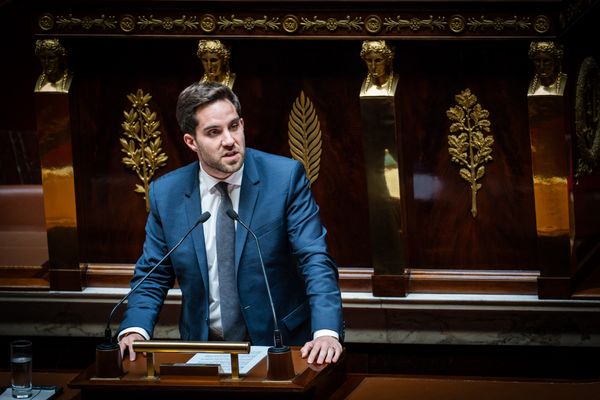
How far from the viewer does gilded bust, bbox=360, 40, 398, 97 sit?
4.07 meters

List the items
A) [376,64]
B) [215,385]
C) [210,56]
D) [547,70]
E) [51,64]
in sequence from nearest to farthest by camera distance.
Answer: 1. [215,385]
2. [547,70]
3. [376,64]
4. [210,56]
5. [51,64]

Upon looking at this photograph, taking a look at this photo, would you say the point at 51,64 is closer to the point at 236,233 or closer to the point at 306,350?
the point at 236,233

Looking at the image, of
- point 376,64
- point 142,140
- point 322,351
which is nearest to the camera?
point 322,351

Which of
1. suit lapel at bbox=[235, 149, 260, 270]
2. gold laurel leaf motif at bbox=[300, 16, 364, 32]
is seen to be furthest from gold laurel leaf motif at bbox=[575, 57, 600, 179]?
suit lapel at bbox=[235, 149, 260, 270]

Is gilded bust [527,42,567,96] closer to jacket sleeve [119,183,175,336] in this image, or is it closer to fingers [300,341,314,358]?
jacket sleeve [119,183,175,336]

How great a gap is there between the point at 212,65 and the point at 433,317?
120 centimetres

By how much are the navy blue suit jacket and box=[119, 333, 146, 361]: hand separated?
0.11 metres

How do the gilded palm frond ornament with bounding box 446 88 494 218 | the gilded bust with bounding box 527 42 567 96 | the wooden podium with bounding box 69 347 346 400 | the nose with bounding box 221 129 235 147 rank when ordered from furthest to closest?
the gilded palm frond ornament with bounding box 446 88 494 218 < the gilded bust with bounding box 527 42 567 96 < the nose with bounding box 221 129 235 147 < the wooden podium with bounding box 69 347 346 400

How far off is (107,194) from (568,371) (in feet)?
6.01

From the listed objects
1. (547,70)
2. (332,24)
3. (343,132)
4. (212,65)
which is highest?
(332,24)

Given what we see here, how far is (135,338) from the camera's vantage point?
2861mm

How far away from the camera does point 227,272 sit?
3.03m

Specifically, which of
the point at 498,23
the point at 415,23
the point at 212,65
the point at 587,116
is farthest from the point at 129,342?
the point at 587,116

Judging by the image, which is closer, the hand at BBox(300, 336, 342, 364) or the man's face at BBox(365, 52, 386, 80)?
the hand at BBox(300, 336, 342, 364)
